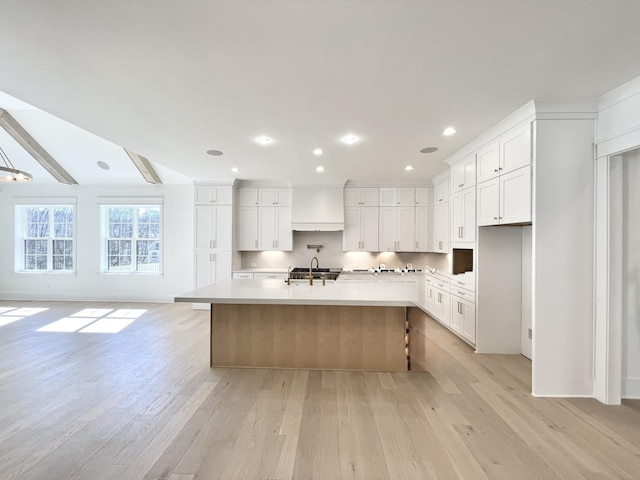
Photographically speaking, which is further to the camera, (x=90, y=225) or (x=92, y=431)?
(x=90, y=225)

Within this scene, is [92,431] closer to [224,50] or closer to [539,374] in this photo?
[224,50]

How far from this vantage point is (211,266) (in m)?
6.27

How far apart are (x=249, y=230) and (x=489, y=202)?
4.50 metres

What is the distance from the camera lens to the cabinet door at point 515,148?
9.75 feet

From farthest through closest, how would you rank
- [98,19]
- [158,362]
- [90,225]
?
[90,225], [158,362], [98,19]

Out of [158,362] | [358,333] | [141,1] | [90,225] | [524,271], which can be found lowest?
[158,362]

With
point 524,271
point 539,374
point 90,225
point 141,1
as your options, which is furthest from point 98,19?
point 90,225

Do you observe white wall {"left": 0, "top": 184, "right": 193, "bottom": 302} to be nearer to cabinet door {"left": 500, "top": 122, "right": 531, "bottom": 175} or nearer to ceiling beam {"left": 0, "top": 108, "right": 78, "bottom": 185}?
ceiling beam {"left": 0, "top": 108, "right": 78, "bottom": 185}

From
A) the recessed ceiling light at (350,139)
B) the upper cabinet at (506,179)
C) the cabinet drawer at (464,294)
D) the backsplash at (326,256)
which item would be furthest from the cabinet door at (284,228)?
the upper cabinet at (506,179)

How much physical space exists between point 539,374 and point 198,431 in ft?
9.72

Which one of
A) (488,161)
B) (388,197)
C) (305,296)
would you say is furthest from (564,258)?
(388,197)

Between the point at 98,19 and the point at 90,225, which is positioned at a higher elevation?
the point at 98,19

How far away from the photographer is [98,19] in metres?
1.81

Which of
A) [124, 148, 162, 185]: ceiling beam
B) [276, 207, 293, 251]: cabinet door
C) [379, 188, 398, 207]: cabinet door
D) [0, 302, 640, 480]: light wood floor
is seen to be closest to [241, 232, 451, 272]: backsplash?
[276, 207, 293, 251]: cabinet door
